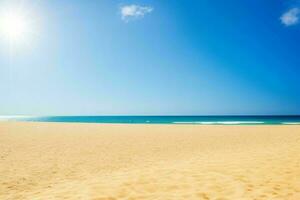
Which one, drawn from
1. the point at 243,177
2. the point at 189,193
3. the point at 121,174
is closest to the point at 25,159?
the point at 121,174

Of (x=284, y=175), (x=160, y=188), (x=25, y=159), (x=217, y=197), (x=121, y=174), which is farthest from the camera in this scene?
(x=25, y=159)

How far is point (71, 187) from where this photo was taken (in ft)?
21.8

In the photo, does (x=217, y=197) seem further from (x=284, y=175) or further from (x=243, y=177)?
(x=284, y=175)

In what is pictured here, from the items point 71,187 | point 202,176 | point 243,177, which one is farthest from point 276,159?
point 71,187

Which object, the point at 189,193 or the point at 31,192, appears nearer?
the point at 189,193

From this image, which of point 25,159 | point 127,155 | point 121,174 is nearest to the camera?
point 121,174

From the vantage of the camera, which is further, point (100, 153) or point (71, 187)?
point (100, 153)

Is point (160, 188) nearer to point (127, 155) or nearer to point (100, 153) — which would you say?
point (127, 155)

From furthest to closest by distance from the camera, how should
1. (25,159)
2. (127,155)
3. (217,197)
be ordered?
(127,155) < (25,159) < (217,197)

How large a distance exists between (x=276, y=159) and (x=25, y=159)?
1115cm

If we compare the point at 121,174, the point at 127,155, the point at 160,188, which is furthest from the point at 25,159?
the point at 160,188

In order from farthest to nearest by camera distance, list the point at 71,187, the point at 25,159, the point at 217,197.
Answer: the point at 25,159
the point at 71,187
the point at 217,197

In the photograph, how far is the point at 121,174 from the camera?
26.6 ft

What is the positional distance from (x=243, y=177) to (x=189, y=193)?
87.3 inches
